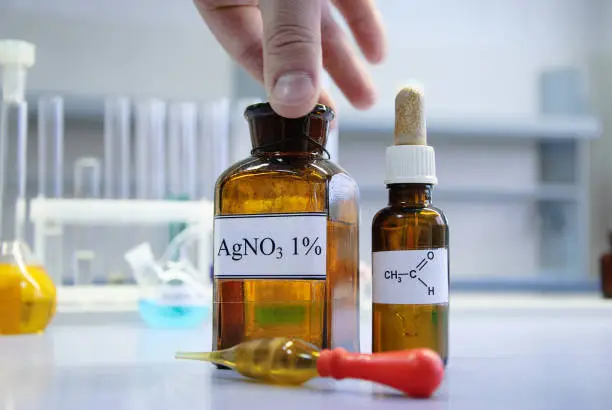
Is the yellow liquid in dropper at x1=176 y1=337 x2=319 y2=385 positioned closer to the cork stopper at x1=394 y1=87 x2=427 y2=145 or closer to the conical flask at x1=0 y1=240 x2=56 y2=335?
the cork stopper at x1=394 y1=87 x2=427 y2=145

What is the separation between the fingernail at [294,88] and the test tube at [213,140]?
1.14 metres

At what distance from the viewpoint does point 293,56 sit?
463mm

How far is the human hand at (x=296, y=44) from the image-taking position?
463 millimetres

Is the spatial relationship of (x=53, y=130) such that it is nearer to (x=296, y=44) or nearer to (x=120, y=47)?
(x=296, y=44)

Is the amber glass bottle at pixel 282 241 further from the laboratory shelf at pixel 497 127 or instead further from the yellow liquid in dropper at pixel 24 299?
the laboratory shelf at pixel 497 127

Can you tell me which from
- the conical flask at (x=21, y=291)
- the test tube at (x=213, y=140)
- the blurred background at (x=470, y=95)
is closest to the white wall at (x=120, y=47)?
the blurred background at (x=470, y=95)

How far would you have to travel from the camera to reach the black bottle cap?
499mm

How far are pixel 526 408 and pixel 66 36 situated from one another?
3134 millimetres

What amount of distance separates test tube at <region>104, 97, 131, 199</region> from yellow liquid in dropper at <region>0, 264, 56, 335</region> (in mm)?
847

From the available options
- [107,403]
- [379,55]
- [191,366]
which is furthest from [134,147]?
[107,403]

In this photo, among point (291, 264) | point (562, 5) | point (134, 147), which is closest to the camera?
point (291, 264)

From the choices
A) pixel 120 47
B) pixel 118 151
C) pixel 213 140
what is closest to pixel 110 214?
pixel 213 140

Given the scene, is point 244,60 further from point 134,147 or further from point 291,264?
point 134,147

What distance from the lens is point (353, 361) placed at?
0.40 metres
